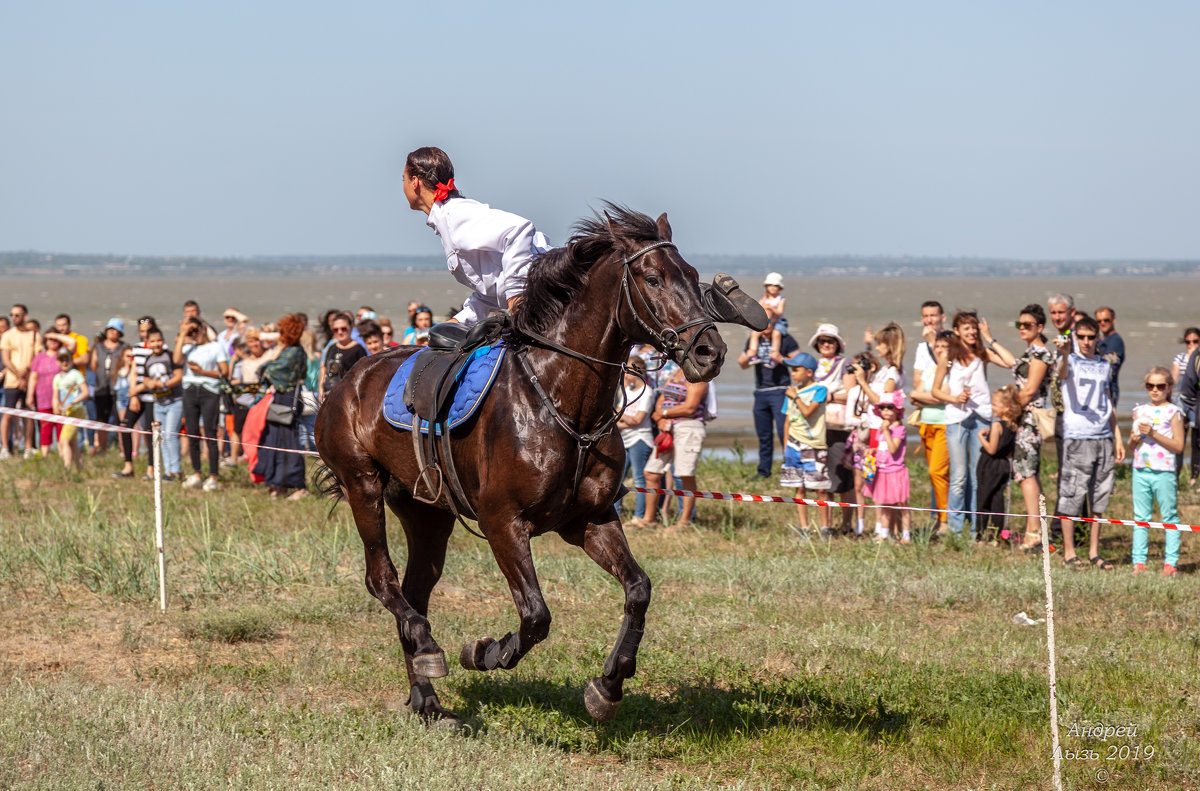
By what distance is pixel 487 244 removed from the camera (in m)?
6.89

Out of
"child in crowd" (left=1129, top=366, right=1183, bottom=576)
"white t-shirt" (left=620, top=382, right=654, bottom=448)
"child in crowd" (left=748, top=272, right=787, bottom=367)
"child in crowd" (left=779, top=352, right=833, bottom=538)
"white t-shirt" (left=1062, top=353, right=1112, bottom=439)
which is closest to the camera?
"child in crowd" (left=1129, top=366, right=1183, bottom=576)

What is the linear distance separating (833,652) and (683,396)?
5.26 meters

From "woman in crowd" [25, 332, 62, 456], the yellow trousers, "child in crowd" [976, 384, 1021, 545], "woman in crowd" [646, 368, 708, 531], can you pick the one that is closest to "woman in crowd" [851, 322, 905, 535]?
the yellow trousers

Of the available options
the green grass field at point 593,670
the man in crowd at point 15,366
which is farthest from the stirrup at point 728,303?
the man in crowd at point 15,366

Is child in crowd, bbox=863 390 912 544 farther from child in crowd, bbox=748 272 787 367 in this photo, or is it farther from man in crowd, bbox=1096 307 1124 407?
man in crowd, bbox=1096 307 1124 407

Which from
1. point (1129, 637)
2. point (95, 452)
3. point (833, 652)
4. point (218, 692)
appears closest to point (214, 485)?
point (95, 452)

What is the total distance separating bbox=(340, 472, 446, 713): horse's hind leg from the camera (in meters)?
6.96

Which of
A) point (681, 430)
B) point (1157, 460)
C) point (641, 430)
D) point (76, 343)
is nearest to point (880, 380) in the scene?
point (681, 430)

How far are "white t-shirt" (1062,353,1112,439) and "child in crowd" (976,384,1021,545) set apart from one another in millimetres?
607

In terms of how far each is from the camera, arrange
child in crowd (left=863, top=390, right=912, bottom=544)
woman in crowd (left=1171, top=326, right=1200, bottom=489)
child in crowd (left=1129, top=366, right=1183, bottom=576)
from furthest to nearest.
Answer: woman in crowd (left=1171, top=326, right=1200, bottom=489)
child in crowd (left=863, top=390, right=912, bottom=544)
child in crowd (left=1129, top=366, right=1183, bottom=576)

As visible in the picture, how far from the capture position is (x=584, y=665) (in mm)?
8133

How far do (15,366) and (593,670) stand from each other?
45.1 feet

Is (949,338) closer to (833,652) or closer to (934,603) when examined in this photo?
(934,603)

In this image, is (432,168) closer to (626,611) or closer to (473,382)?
(473,382)
